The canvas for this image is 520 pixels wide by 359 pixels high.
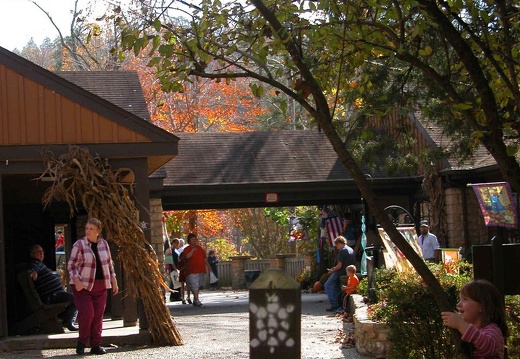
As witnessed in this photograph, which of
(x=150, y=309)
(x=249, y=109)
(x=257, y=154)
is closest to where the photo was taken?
(x=150, y=309)

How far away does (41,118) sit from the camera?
12812mm

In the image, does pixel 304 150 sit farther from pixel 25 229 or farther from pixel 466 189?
pixel 25 229

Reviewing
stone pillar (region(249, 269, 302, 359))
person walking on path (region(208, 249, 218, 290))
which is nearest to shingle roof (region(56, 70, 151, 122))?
stone pillar (region(249, 269, 302, 359))

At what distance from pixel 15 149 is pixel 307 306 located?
344 inches

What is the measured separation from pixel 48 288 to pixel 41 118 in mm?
2431

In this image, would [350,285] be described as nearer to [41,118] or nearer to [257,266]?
[41,118]

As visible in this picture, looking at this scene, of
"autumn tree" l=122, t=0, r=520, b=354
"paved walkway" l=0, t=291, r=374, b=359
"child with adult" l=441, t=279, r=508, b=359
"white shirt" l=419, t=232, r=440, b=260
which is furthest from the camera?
"white shirt" l=419, t=232, r=440, b=260

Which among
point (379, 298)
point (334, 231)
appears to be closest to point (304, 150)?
point (334, 231)

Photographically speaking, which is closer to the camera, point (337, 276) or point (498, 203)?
point (498, 203)

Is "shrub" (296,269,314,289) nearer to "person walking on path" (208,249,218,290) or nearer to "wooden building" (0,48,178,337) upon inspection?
"person walking on path" (208,249,218,290)

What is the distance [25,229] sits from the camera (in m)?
18.0

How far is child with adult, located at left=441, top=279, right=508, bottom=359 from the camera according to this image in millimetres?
5289

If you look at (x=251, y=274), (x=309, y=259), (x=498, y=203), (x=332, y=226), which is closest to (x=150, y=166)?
(x=498, y=203)

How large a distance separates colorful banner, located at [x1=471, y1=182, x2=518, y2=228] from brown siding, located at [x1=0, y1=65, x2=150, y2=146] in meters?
6.92
